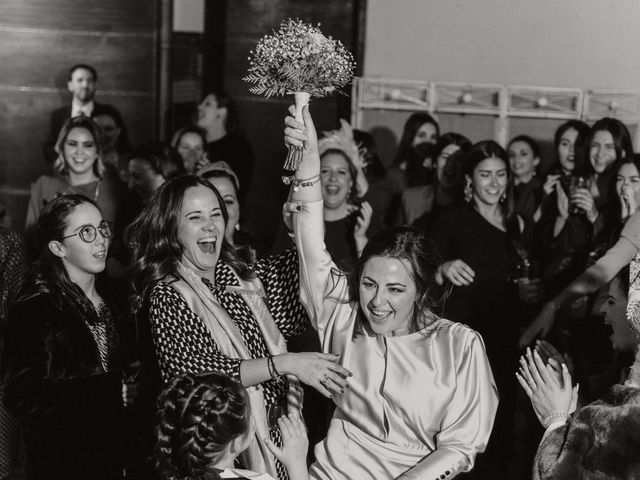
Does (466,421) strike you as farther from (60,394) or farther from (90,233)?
(90,233)

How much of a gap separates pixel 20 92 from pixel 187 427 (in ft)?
19.7

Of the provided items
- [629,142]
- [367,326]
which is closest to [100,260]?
[367,326]

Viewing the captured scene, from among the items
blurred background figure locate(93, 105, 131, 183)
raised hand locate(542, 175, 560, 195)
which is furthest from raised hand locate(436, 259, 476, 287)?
Answer: blurred background figure locate(93, 105, 131, 183)

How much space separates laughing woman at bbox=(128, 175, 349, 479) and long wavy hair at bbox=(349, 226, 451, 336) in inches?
12.0

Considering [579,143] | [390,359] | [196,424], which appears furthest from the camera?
[579,143]

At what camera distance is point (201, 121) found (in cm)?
712

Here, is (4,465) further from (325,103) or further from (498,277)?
(325,103)

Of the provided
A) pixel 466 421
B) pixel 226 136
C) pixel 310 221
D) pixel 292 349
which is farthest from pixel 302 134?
pixel 226 136

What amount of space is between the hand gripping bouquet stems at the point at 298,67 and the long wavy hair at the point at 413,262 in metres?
0.36

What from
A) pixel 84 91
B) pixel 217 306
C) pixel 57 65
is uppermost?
pixel 57 65

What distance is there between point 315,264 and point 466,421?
2.22 feet

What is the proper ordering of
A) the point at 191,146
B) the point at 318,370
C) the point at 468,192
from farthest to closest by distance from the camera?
1. the point at 191,146
2. the point at 468,192
3. the point at 318,370

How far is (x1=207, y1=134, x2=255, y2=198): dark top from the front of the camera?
22.5 ft

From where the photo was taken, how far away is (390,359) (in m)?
3.09
